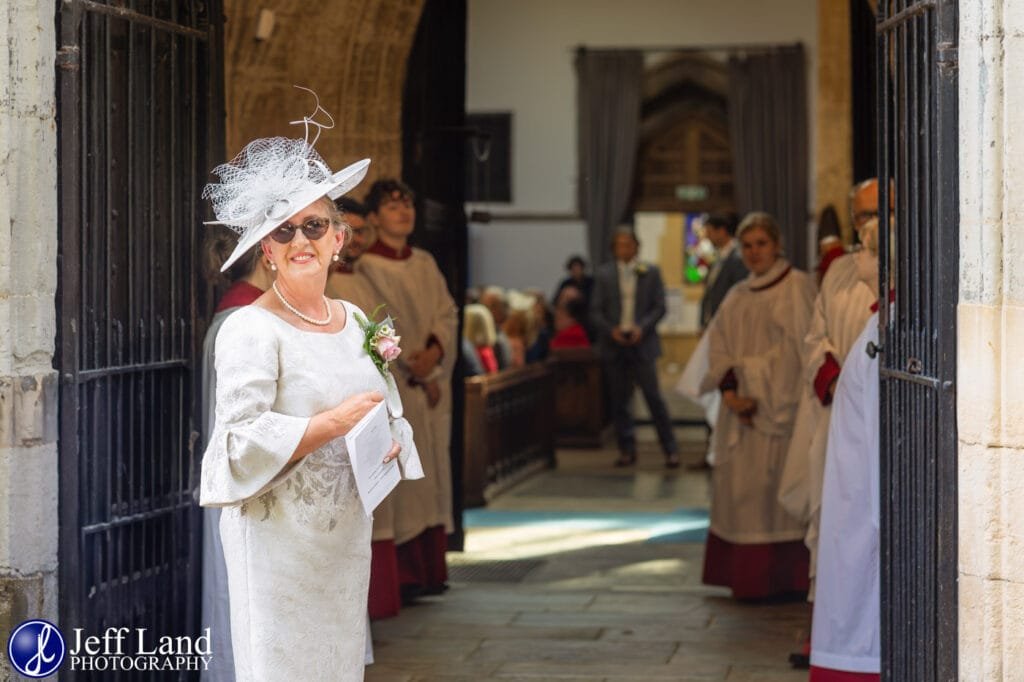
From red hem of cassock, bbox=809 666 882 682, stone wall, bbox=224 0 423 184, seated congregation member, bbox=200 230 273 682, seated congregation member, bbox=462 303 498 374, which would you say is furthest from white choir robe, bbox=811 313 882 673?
seated congregation member, bbox=462 303 498 374

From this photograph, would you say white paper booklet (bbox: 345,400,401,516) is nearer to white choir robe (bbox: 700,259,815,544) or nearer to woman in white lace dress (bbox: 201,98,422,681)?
woman in white lace dress (bbox: 201,98,422,681)

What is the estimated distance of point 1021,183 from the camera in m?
4.11

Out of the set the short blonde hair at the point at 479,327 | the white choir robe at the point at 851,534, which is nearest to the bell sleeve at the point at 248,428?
the white choir robe at the point at 851,534

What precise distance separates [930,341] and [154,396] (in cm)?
222

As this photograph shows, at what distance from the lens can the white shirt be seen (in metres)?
13.7

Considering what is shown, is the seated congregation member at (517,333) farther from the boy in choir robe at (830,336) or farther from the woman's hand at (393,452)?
the woman's hand at (393,452)

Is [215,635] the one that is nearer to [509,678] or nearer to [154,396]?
[154,396]

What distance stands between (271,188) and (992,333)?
1738mm

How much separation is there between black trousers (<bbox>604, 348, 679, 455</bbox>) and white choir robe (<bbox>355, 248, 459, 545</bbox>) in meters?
5.27

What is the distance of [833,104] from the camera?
1203 centimetres

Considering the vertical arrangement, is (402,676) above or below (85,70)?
below

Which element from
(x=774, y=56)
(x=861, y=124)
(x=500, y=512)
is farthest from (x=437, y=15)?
(x=774, y=56)

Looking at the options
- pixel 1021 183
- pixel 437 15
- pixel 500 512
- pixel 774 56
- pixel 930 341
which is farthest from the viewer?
pixel 774 56

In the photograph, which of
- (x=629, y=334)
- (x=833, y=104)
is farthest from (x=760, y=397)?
(x=629, y=334)
